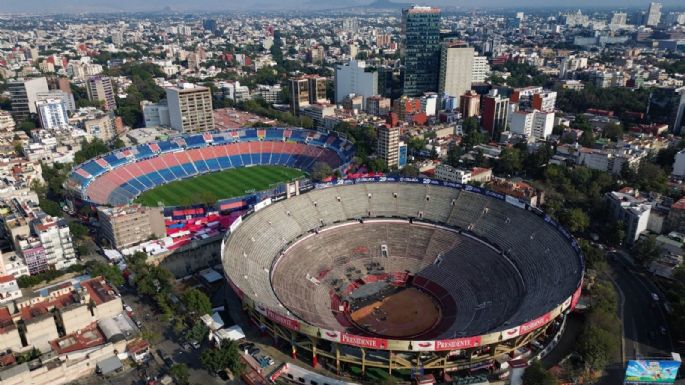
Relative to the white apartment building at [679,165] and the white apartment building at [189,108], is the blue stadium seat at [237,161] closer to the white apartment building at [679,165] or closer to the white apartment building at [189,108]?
the white apartment building at [189,108]

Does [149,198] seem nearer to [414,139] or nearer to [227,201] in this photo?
[227,201]

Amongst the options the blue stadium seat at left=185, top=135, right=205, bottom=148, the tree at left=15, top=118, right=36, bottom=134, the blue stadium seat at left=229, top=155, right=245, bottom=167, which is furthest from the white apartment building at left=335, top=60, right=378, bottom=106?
the tree at left=15, top=118, right=36, bottom=134

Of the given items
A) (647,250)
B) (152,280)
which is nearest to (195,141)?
(152,280)

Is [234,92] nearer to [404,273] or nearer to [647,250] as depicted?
[404,273]

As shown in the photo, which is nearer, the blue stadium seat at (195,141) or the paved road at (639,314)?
the paved road at (639,314)

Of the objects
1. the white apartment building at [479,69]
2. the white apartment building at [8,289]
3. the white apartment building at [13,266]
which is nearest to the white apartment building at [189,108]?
the white apartment building at [13,266]
